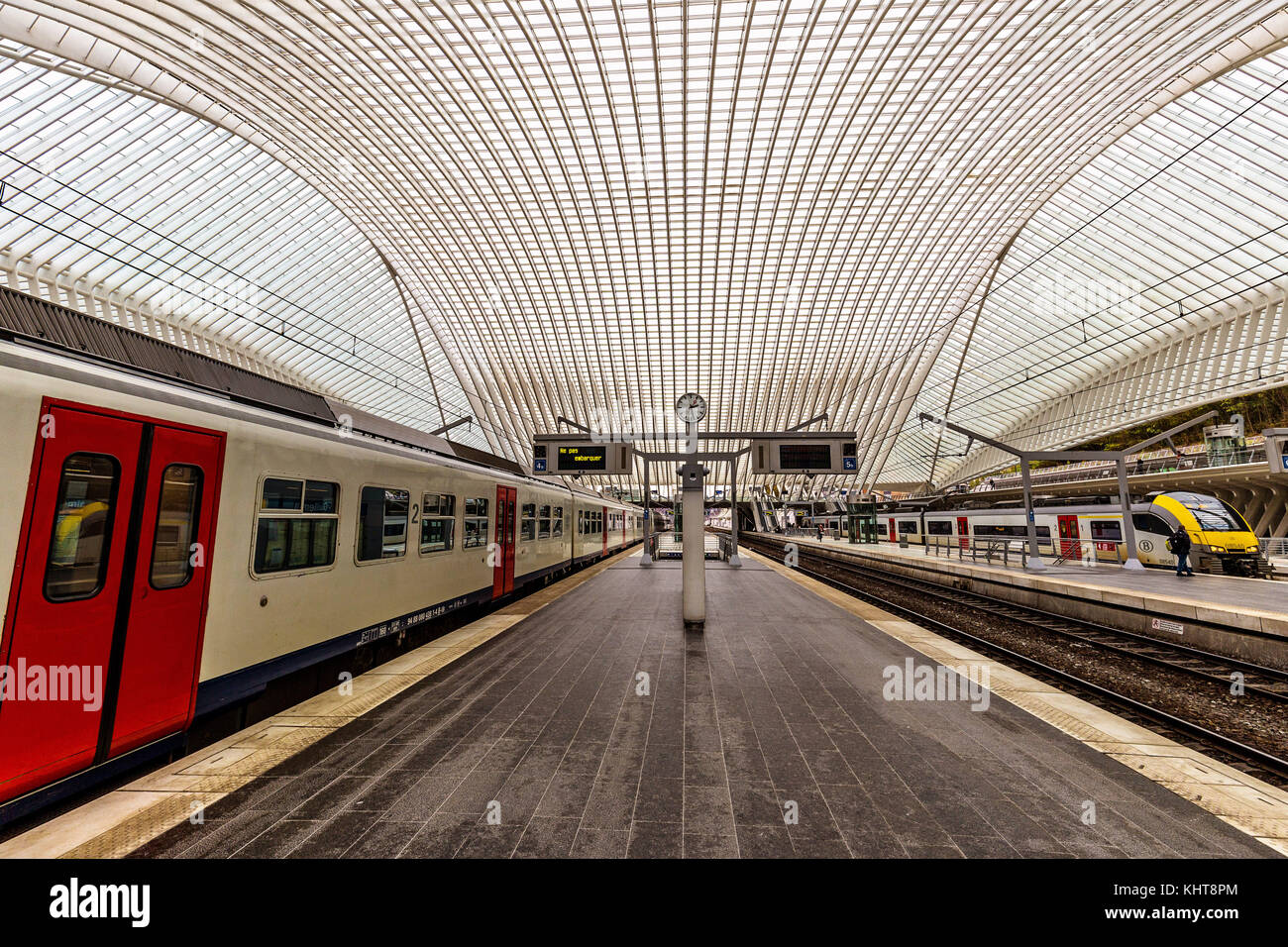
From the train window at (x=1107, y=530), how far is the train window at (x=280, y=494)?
1005 inches

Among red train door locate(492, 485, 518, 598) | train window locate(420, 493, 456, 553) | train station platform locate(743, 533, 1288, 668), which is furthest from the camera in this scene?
red train door locate(492, 485, 518, 598)

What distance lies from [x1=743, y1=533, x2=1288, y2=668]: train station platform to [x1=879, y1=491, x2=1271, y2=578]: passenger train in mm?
1040

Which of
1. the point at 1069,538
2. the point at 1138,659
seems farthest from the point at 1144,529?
the point at 1138,659

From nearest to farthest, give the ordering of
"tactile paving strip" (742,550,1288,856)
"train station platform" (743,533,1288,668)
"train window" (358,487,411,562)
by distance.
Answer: "tactile paving strip" (742,550,1288,856) → "train window" (358,487,411,562) → "train station platform" (743,533,1288,668)

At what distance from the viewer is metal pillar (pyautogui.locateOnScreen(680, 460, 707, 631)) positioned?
9.29 metres

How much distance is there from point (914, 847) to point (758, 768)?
3.90 feet

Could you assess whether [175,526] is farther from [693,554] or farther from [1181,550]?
[1181,550]

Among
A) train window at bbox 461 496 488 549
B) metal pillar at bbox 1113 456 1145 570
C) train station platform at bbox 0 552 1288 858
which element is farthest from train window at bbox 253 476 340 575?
metal pillar at bbox 1113 456 1145 570

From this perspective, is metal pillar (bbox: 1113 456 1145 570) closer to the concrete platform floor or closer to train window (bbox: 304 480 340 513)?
the concrete platform floor

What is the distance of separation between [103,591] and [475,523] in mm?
6078

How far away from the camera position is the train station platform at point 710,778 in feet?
9.77

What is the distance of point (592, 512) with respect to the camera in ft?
73.2

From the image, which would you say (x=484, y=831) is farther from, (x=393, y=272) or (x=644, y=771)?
(x=393, y=272)
